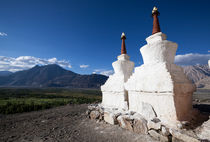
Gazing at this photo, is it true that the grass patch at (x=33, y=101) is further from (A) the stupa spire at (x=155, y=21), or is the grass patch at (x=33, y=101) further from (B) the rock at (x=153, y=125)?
(A) the stupa spire at (x=155, y=21)

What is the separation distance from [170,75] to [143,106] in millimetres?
1970

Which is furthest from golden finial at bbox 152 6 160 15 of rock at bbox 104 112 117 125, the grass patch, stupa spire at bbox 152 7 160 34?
the grass patch

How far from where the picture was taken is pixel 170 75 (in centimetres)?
454

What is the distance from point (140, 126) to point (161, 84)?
2.07 metres

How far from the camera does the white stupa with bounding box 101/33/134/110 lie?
7117mm

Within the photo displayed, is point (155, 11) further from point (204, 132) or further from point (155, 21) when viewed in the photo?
point (204, 132)

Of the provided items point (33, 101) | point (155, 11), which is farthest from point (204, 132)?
point (33, 101)

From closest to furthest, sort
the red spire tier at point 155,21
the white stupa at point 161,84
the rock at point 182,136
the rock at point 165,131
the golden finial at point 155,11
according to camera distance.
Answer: the rock at point 182,136 < the rock at point 165,131 < the white stupa at point 161,84 < the red spire tier at point 155,21 < the golden finial at point 155,11

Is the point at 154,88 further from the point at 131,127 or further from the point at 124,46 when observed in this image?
the point at 124,46

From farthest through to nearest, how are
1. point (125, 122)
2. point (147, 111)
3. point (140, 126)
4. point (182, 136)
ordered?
point (125, 122)
point (147, 111)
point (140, 126)
point (182, 136)

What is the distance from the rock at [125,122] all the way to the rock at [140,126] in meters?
0.23

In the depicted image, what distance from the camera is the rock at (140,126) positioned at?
4660 mm

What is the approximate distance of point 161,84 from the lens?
181 inches

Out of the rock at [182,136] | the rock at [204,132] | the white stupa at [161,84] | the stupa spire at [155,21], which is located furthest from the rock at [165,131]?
the stupa spire at [155,21]
